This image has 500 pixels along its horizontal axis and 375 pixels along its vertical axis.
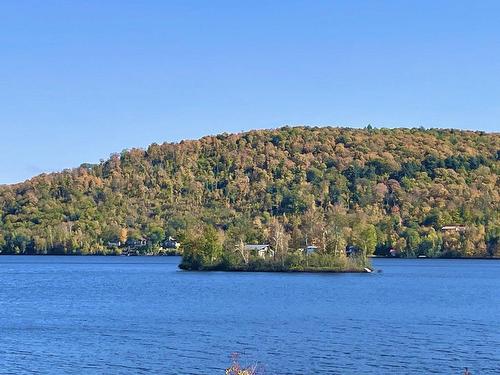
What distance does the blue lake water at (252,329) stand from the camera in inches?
1580

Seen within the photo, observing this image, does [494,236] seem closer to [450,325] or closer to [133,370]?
[450,325]

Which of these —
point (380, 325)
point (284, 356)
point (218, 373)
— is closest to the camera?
point (218, 373)

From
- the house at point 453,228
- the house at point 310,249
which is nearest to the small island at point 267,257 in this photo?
the house at point 310,249

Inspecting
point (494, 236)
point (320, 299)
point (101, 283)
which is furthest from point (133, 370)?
point (494, 236)

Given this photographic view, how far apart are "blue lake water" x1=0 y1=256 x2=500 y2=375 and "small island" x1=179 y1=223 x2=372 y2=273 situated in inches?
778

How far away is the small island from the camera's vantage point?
4380 inches

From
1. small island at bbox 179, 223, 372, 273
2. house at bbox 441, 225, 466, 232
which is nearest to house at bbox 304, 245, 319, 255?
small island at bbox 179, 223, 372, 273

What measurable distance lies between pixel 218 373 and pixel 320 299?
36.7 metres

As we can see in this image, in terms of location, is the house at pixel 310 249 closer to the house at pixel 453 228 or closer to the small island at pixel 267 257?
the small island at pixel 267 257

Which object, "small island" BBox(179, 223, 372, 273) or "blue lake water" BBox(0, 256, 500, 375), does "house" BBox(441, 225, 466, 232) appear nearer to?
"small island" BBox(179, 223, 372, 273)

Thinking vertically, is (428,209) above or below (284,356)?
above

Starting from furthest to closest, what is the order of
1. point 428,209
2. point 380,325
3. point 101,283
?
1. point 428,209
2. point 101,283
3. point 380,325

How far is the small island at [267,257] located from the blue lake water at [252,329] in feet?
64.8

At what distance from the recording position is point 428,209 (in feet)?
622
